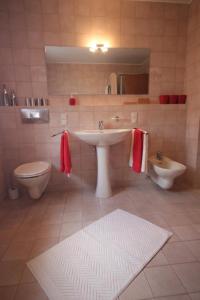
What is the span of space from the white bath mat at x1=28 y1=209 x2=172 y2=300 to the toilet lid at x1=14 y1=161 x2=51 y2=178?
2.61 ft

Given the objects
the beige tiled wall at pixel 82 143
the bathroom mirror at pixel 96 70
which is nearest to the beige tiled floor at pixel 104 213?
the beige tiled wall at pixel 82 143

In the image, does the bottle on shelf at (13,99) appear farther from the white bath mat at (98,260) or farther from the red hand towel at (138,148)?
the white bath mat at (98,260)

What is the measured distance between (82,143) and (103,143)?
20.1 inches

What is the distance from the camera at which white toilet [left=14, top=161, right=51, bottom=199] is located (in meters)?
1.79

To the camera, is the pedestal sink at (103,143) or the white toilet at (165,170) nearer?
the pedestal sink at (103,143)

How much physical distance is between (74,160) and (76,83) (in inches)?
42.1

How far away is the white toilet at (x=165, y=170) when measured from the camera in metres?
2.00

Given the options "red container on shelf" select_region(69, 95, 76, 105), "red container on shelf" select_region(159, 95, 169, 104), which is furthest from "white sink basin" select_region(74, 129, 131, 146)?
"red container on shelf" select_region(159, 95, 169, 104)

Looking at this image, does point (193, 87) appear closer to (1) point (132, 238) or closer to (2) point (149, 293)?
(1) point (132, 238)

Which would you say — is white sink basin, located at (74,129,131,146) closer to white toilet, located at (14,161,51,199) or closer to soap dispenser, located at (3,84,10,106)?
white toilet, located at (14,161,51,199)

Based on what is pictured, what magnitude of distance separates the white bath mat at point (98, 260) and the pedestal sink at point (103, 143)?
0.56 metres

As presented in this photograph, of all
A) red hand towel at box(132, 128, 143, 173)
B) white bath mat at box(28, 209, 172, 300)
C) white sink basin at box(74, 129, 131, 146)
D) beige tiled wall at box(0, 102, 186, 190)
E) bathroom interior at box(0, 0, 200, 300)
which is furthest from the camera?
beige tiled wall at box(0, 102, 186, 190)

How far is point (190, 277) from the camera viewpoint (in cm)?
107

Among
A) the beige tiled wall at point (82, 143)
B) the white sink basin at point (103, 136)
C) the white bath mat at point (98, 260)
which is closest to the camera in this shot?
the white bath mat at point (98, 260)
